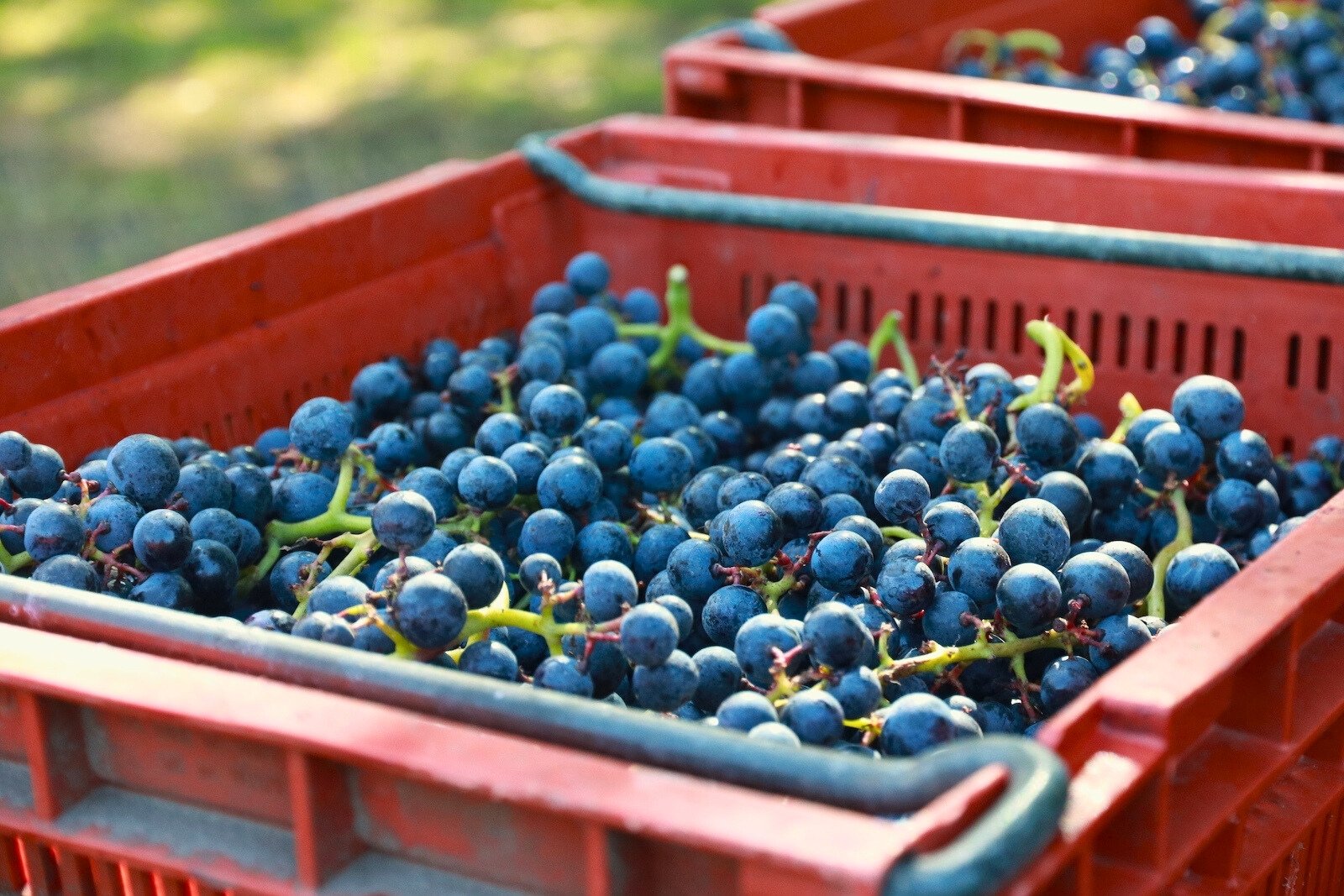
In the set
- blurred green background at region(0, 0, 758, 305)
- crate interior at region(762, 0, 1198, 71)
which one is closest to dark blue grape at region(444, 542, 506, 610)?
crate interior at region(762, 0, 1198, 71)

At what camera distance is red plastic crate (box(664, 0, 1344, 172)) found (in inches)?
82.8

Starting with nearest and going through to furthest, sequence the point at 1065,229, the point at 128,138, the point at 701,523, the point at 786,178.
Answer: the point at 701,523, the point at 1065,229, the point at 786,178, the point at 128,138

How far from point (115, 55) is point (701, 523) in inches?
205

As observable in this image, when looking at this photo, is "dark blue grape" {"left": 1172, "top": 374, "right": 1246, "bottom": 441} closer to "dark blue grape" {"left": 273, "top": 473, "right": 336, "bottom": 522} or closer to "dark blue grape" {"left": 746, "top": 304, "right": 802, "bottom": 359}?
"dark blue grape" {"left": 746, "top": 304, "right": 802, "bottom": 359}

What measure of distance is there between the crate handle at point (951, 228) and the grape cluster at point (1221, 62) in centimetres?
100

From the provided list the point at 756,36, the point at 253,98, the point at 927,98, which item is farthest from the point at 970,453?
the point at 253,98

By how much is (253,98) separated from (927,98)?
378 cm

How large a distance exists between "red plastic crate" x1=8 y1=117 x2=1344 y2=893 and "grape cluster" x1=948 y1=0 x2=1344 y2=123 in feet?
3.04

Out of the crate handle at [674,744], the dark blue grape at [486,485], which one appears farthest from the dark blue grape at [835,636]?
the dark blue grape at [486,485]

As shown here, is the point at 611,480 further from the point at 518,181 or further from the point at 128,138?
the point at 128,138

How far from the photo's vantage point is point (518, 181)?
2.21 meters

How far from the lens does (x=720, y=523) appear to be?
1376mm

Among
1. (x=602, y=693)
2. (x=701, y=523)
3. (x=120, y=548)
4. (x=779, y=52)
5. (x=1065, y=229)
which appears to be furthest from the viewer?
(x=779, y=52)

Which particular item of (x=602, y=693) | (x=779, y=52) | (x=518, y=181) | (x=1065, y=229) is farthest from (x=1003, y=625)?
(x=779, y=52)
